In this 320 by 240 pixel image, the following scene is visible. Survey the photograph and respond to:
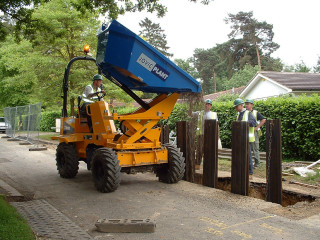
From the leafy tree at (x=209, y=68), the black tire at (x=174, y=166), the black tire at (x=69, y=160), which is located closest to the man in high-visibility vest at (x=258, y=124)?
the black tire at (x=174, y=166)

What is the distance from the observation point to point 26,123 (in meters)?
19.3

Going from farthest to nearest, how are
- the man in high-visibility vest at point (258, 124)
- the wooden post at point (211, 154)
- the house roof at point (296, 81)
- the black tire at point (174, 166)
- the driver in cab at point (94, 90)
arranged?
the house roof at point (296, 81), the man in high-visibility vest at point (258, 124), the driver in cab at point (94, 90), the black tire at point (174, 166), the wooden post at point (211, 154)

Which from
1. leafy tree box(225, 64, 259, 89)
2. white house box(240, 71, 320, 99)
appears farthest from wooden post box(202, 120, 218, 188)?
leafy tree box(225, 64, 259, 89)

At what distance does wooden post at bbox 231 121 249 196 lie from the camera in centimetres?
615

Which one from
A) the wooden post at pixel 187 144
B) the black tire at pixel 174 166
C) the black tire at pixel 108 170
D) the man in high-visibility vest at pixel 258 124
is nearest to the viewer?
the black tire at pixel 108 170

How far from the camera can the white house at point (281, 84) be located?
22.2 m

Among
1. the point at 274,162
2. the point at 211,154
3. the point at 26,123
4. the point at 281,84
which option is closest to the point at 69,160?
the point at 211,154

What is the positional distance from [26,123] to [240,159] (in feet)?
52.6

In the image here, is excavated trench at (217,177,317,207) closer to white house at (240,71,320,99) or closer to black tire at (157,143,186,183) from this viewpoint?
black tire at (157,143,186,183)

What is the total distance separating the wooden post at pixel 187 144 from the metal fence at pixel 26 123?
10947 mm

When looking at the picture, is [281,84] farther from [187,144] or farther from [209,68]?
[209,68]

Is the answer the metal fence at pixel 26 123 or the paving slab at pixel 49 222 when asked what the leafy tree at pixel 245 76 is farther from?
the paving slab at pixel 49 222

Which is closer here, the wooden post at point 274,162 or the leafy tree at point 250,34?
the wooden post at point 274,162

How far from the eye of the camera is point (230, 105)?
14.8m
